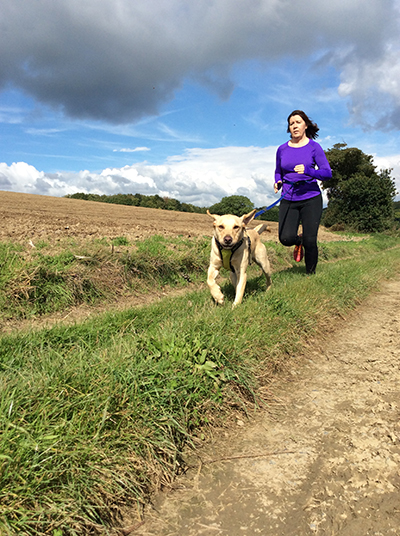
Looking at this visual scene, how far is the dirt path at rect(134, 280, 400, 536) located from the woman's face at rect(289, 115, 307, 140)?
14.8 ft

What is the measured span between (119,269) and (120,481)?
14.1ft

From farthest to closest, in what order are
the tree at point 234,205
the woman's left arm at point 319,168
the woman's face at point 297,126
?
the tree at point 234,205, the woman's face at point 297,126, the woman's left arm at point 319,168

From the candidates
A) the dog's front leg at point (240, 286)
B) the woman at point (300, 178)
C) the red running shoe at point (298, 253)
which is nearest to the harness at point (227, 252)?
the dog's front leg at point (240, 286)

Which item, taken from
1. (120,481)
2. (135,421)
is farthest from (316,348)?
(120,481)

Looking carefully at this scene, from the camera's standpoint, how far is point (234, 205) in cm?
3650

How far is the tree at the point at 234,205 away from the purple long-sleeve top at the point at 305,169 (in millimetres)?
28360

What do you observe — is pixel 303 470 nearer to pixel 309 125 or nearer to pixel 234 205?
pixel 309 125

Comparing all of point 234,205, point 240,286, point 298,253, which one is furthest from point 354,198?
point 240,286

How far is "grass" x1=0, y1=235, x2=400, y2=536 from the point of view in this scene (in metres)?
1.62

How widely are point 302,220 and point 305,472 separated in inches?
205

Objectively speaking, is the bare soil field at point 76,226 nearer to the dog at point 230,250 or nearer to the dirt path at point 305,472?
the dog at point 230,250

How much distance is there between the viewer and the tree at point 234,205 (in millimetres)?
35312

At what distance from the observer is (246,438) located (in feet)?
7.61

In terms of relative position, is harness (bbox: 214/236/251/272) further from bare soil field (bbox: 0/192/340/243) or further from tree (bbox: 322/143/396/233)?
tree (bbox: 322/143/396/233)
